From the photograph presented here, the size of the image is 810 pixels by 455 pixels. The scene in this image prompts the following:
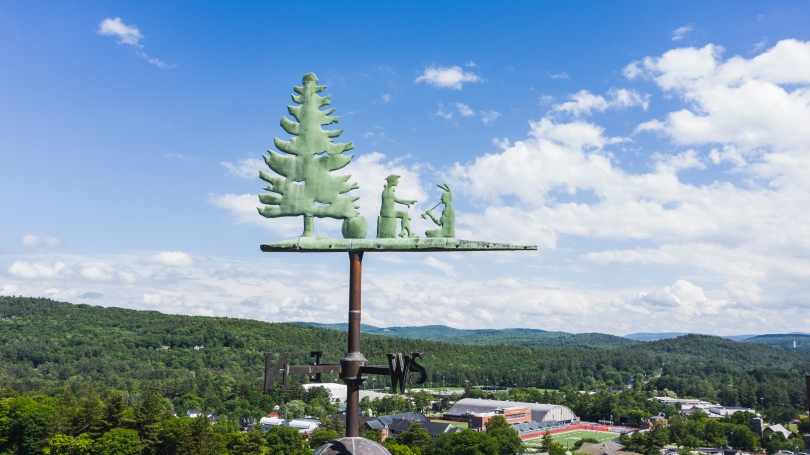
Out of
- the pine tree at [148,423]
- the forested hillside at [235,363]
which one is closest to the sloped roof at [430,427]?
the forested hillside at [235,363]

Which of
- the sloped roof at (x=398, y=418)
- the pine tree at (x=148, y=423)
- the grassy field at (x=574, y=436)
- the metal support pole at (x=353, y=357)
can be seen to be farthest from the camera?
the sloped roof at (x=398, y=418)

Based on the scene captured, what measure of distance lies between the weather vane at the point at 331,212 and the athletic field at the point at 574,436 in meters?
77.7

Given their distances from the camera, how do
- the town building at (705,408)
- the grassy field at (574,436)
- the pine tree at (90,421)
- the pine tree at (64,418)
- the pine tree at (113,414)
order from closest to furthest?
the pine tree at (64,418), the pine tree at (90,421), the pine tree at (113,414), the grassy field at (574,436), the town building at (705,408)

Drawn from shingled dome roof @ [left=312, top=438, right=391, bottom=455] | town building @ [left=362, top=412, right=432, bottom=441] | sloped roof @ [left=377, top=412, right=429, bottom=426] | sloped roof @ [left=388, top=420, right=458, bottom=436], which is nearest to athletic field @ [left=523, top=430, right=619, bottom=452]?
sloped roof @ [left=388, top=420, right=458, bottom=436]

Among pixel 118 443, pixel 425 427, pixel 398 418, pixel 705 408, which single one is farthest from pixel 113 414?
pixel 705 408

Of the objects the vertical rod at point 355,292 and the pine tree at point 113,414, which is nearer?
the vertical rod at point 355,292

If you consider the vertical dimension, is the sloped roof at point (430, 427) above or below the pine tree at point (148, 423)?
below

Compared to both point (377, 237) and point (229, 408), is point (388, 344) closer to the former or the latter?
point (229, 408)

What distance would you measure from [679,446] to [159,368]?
94.5m

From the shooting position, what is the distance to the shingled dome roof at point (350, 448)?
7715 mm

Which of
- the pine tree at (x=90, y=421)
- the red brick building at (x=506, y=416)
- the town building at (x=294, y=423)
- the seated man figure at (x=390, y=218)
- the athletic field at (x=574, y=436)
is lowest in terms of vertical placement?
the athletic field at (x=574, y=436)

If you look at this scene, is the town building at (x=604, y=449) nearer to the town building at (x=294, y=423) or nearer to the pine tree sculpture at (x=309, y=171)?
the town building at (x=294, y=423)

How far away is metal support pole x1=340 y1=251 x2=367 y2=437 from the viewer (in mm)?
8141

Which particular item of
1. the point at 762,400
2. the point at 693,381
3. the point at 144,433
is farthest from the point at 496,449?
the point at 693,381
